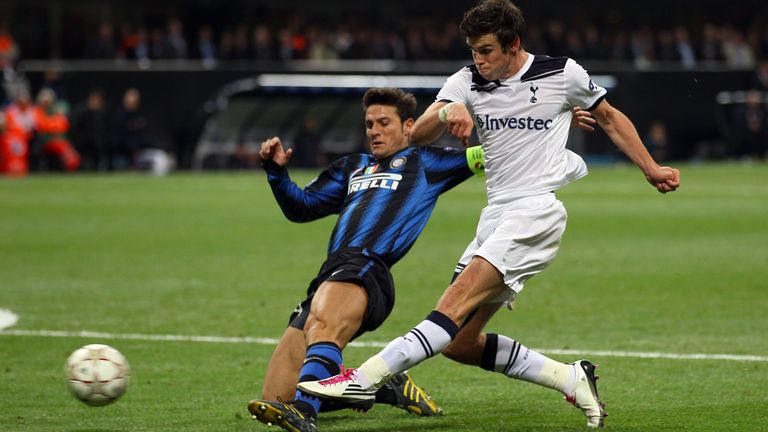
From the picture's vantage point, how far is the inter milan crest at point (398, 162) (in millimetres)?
7348

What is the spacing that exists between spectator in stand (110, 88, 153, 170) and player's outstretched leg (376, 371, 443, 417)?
24.5 m

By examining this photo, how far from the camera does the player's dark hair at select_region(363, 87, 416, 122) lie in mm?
7281

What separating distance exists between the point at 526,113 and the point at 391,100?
0.82 metres

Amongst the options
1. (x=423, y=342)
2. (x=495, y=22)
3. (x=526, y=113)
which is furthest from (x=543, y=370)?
(x=495, y=22)

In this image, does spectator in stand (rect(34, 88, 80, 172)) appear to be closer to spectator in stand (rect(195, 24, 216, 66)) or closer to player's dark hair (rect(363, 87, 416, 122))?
spectator in stand (rect(195, 24, 216, 66))

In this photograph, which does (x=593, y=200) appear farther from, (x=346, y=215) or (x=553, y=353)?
(x=346, y=215)

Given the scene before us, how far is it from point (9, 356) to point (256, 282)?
4.47m

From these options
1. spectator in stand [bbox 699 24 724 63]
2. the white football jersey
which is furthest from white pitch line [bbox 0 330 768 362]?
→ spectator in stand [bbox 699 24 724 63]

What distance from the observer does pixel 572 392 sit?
6.92m

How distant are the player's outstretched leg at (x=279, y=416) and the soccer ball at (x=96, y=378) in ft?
3.28

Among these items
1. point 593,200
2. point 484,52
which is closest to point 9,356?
point 484,52

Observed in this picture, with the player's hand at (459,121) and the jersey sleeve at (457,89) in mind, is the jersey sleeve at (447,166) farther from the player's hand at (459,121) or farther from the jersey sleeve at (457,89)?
the player's hand at (459,121)

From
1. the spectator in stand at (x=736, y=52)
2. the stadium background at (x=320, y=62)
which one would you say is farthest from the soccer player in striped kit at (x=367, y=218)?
the spectator in stand at (x=736, y=52)

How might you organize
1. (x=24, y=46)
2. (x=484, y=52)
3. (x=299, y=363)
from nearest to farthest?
(x=484, y=52) < (x=299, y=363) < (x=24, y=46)
